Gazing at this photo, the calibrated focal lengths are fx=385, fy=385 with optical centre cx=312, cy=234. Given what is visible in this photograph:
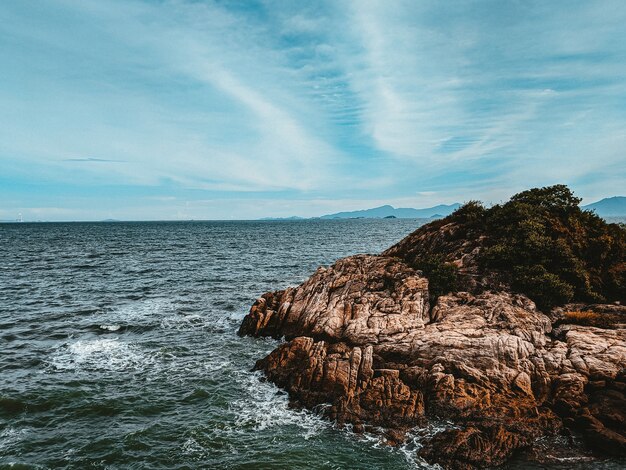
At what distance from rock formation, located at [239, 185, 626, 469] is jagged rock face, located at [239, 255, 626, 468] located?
0.05 m

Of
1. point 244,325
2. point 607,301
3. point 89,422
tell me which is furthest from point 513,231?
point 89,422

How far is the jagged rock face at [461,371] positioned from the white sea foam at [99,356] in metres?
9.10

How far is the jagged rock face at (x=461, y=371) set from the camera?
1697 centimetres

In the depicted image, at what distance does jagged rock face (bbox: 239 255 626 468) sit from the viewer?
17.0m

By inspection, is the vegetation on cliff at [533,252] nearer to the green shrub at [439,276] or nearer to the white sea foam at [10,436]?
the green shrub at [439,276]

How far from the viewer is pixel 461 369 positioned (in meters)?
19.8

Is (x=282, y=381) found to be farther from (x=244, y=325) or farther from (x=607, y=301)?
(x=607, y=301)

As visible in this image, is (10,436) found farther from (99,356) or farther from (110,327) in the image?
(110,327)

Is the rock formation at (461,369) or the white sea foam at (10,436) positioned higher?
the rock formation at (461,369)

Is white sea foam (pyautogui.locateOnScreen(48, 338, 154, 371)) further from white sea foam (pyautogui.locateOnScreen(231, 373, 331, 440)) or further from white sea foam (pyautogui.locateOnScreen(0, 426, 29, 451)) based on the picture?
white sea foam (pyautogui.locateOnScreen(231, 373, 331, 440))

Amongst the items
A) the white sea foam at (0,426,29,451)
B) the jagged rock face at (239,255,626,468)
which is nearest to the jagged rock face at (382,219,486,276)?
the jagged rock face at (239,255,626,468)

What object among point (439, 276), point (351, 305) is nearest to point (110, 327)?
point (351, 305)

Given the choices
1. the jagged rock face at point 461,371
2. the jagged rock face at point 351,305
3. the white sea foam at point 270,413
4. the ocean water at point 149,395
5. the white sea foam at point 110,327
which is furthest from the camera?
the white sea foam at point 110,327

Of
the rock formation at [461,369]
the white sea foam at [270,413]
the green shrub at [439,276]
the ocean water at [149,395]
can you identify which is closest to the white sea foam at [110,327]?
the ocean water at [149,395]
